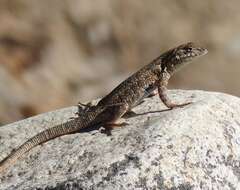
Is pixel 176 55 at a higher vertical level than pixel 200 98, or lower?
higher

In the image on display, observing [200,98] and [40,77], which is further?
[40,77]

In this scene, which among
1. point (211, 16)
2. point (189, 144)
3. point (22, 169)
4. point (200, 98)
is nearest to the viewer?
point (189, 144)

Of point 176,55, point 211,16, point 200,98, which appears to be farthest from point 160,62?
point 211,16

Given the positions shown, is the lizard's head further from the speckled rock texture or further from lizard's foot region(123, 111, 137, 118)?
the speckled rock texture

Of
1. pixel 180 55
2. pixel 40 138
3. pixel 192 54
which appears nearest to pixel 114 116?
pixel 40 138

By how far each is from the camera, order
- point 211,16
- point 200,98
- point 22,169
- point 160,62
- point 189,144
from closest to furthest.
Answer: point 189,144 → point 22,169 → point 200,98 → point 160,62 → point 211,16

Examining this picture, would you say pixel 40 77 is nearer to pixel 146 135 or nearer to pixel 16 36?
pixel 16 36

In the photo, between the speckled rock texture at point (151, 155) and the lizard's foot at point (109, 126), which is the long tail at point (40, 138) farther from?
the lizard's foot at point (109, 126)
